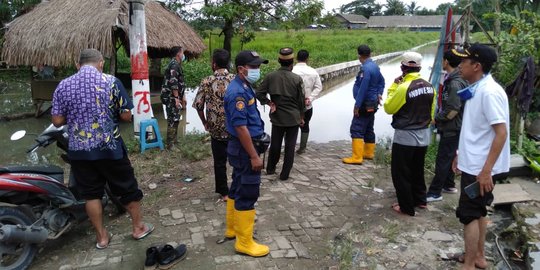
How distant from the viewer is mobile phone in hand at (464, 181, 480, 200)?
287 cm

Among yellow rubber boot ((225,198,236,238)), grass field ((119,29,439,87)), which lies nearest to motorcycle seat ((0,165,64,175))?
yellow rubber boot ((225,198,236,238))

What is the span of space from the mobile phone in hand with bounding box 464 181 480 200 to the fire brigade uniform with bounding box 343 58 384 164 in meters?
2.86

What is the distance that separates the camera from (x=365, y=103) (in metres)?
5.73

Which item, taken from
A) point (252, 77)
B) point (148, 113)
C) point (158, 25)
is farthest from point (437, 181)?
point (158, 25)

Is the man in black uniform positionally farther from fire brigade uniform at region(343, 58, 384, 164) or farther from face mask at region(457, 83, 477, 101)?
face mask at region(457, 83, 477, 101)

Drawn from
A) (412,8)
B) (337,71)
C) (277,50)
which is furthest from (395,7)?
(337,71)

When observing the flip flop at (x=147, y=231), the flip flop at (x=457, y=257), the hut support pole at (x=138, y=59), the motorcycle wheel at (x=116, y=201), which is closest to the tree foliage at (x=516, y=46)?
the flip flop at (x=457, y=257)

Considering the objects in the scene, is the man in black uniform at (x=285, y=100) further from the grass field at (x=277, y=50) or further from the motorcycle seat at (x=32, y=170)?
the grass field at (x=277, y=50)

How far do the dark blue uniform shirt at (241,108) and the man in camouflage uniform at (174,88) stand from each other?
2.79 meters

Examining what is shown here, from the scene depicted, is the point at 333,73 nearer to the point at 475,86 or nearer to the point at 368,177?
the point at 368,177

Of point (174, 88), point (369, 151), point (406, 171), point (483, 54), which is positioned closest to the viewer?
point (483, 54)

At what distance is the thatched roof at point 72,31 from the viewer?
8.62 meters

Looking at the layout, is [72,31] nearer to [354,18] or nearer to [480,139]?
[480,139]

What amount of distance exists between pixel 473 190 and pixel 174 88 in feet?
14.1
